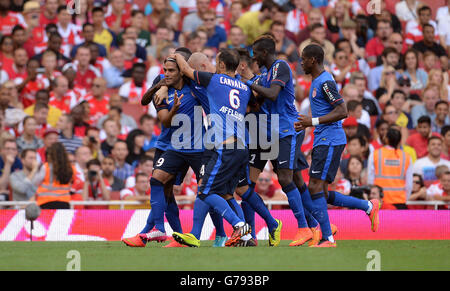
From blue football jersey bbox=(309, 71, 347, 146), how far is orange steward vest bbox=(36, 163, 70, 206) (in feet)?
16.9

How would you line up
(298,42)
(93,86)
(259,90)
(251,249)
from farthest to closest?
1. (298,42)
2. (93,86)
3. (259,90)
4. (251,249)

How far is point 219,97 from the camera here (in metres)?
9.92

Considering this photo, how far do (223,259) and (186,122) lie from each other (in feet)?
8.97

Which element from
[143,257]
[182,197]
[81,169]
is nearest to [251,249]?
[143,257]

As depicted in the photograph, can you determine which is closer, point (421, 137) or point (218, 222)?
point (218, 222)

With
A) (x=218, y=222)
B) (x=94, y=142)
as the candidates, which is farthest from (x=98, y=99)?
(x=218, y=222)

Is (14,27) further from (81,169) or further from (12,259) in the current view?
(12,259)

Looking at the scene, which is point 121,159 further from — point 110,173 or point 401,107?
point 401,107

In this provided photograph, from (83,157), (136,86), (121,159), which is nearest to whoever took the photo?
(83,157)

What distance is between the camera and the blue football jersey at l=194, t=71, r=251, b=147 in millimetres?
9922

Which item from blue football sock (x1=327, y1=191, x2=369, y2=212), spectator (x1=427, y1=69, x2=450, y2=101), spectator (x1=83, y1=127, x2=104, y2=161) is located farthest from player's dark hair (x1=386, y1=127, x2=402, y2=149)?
spectator (x1=83, y1=127, x2=104, y2=161)

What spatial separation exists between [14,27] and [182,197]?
6.43 meters

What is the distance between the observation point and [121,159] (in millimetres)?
15297

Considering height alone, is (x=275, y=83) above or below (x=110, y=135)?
above
